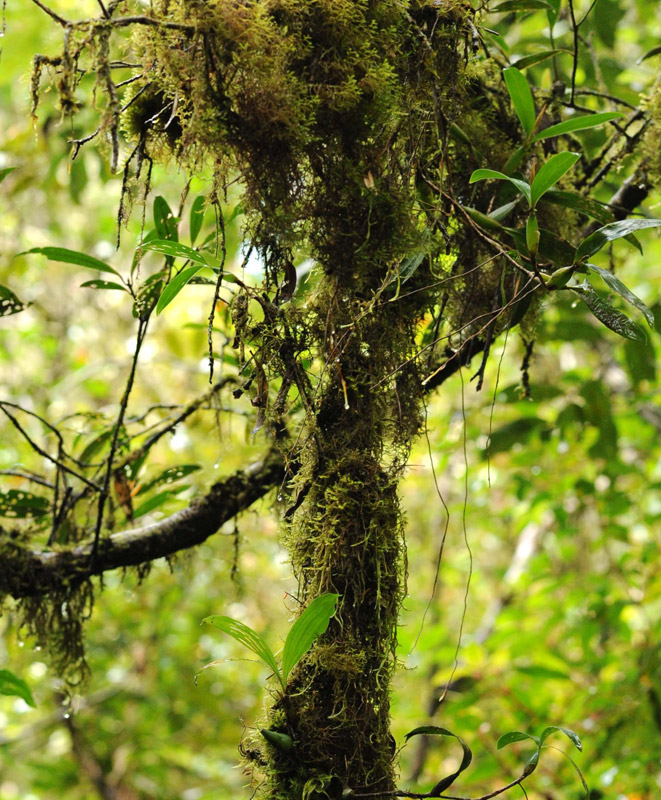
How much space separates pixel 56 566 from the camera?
1.23 m

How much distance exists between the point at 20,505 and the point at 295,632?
820 mm

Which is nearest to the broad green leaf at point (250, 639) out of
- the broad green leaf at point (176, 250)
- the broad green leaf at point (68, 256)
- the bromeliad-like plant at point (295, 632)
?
the bromeliad-like plant at point (295, 632)

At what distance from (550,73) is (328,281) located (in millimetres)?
989

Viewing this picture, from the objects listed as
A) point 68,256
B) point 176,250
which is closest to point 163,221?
point 68,256

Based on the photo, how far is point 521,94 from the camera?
2.88 feet

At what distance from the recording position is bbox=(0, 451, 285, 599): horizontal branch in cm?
122

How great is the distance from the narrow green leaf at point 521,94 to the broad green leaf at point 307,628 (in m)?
0.64

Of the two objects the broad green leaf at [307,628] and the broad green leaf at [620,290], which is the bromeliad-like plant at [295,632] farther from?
the broad green leaf at [620,290]

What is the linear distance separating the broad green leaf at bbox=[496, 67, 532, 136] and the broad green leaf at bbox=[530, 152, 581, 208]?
118 millimetres

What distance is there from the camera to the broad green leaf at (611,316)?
2.72 ft

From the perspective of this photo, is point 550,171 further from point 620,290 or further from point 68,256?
point 68,256

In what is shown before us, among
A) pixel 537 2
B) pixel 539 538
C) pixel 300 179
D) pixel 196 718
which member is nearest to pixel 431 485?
pixel 539 538

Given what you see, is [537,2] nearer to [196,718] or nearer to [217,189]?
Result: [217,189]

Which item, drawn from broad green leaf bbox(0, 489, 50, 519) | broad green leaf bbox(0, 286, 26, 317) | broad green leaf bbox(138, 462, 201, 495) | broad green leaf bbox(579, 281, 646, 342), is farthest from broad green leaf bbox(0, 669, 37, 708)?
broad green leaf bbox(579, 281, 646, 342)
